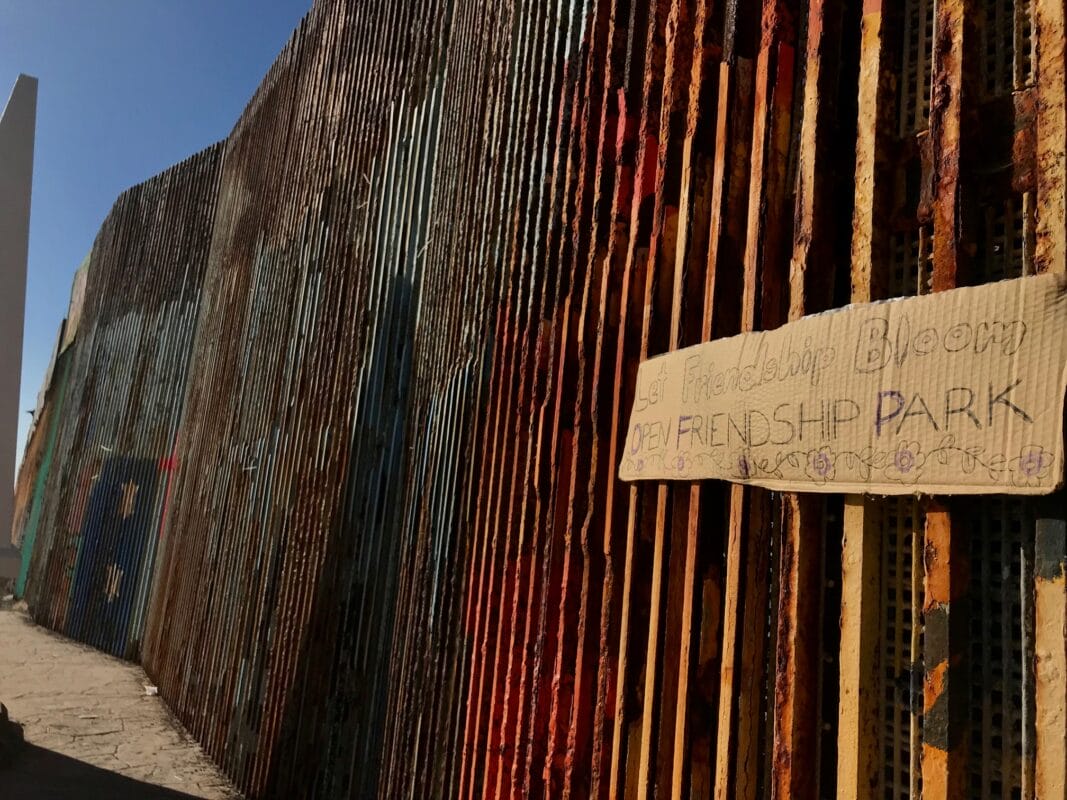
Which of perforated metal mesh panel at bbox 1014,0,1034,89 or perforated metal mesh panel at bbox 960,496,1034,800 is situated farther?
perforated metal mesh panel at bbox 1014,0,1034,89

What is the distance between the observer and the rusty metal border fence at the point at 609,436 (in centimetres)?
171

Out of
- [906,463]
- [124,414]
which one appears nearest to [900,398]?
[906,463]

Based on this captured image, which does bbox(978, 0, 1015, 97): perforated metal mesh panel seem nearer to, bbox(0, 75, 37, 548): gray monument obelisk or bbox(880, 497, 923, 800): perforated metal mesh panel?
bbox(880, 497, 923, 800): perforated metal mesh panel

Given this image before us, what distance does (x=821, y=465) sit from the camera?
184 centimetres

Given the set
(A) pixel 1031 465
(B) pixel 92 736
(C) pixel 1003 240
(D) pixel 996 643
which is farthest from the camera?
(B) pixel 92 736

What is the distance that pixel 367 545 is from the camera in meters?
4.94

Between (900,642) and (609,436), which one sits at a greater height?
(609,436)

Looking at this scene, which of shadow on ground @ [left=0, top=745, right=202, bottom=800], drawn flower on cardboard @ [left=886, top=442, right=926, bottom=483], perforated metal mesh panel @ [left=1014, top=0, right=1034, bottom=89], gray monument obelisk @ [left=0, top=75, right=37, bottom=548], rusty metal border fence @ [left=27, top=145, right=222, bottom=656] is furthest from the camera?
gray monument obelisk @ [left=0, top=75, right=37, bottom=548]

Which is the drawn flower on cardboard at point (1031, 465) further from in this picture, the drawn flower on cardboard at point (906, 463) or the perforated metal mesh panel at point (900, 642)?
the perforated metal mesh panel at point (900, 642)

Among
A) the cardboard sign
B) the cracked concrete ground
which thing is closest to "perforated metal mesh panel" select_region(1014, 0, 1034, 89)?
the cardboard sign

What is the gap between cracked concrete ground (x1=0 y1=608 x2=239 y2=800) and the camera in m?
5.34

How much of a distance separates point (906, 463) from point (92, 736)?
6642mm

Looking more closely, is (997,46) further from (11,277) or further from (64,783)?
(11,277)

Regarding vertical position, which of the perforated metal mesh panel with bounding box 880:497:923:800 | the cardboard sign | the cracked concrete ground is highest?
the cardboard sign
